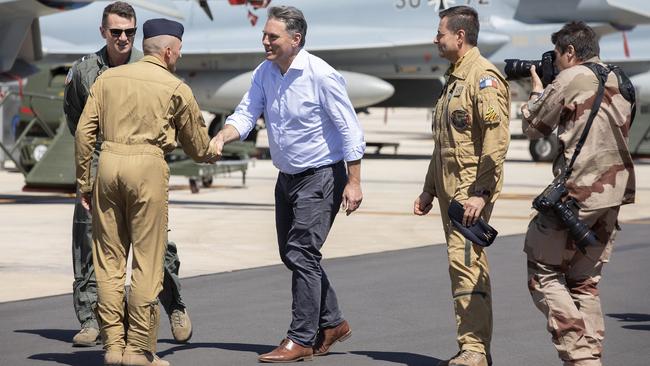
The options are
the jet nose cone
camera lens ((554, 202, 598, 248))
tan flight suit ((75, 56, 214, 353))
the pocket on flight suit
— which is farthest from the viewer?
the jet nose cone

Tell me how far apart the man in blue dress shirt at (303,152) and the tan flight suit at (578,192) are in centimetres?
117

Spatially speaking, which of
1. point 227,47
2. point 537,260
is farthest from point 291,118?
point 227,47

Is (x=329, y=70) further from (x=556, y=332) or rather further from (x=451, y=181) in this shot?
(x=556, y=332)

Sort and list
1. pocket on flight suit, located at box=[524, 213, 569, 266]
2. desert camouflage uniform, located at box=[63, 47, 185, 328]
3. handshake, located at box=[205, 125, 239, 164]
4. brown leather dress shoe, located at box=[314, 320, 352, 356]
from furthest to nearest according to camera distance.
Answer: desert camouflage uniform, located at box=[63, 47, 185, 328]
brown leather dress shoe, located at box=[314, 320, 352, 356]
handshake, located at box=[205, 125, 239, 164]
pocket on flight suit, located at box=[524, 213, 569, 266]

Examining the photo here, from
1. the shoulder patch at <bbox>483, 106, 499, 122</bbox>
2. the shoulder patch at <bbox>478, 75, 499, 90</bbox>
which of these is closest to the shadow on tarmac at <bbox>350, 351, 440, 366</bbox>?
the shoulder patch at <bbox>483, 106, 499, 122</bbox>

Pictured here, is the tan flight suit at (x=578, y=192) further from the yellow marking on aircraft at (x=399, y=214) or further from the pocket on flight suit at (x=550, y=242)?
the yellow marking on aircraft at (x=399, y=214)

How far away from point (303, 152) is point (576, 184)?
1.60 meters

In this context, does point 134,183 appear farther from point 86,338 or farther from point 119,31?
point 86,338

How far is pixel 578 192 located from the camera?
5832 mm

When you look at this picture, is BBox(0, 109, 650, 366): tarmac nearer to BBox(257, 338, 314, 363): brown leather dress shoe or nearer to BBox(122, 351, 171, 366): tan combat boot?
BBox(257, 338, 314, 363): brown leather dress shoe

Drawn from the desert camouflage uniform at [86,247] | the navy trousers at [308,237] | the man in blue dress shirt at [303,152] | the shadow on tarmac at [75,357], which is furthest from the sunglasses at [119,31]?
the shadow on tarmac at [75,357]

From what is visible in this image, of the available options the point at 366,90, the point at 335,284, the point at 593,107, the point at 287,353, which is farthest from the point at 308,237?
the point at 366,90

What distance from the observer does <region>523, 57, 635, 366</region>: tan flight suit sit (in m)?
5.81

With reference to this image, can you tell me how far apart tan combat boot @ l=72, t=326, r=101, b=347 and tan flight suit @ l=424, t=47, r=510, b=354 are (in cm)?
218
